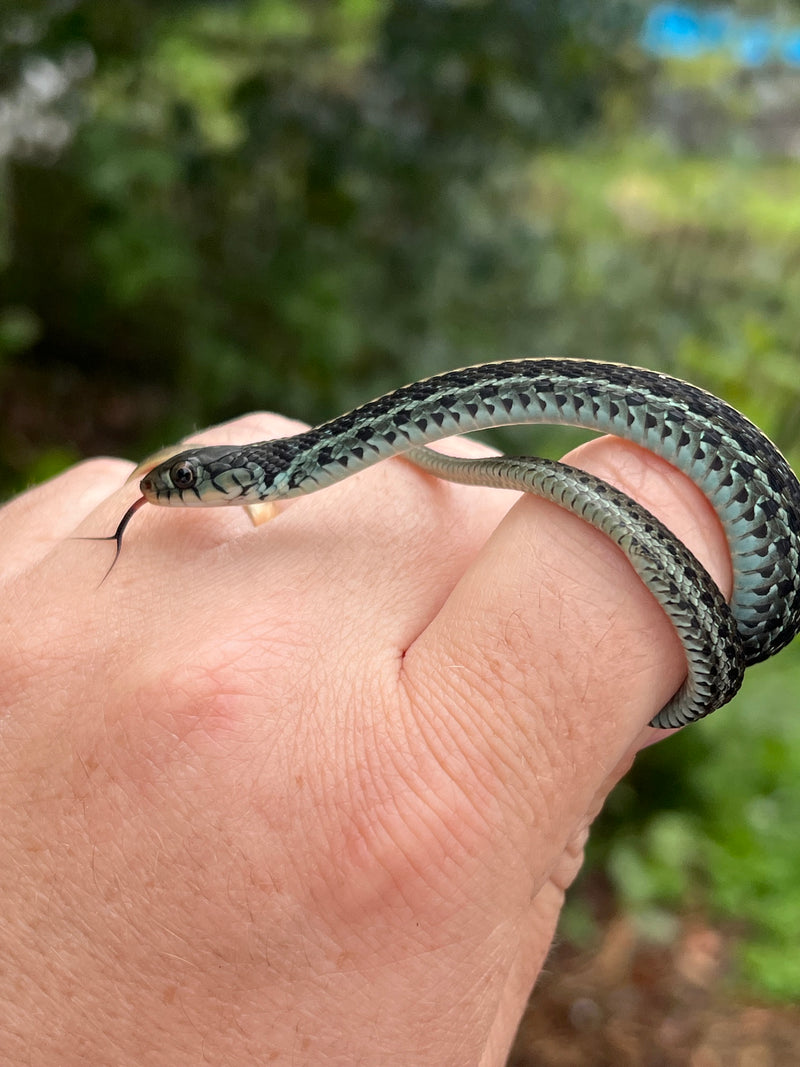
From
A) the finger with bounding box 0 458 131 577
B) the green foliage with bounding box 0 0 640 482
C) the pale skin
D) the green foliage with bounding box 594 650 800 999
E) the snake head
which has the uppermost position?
the green foliage with bounding box 0 0 640 482

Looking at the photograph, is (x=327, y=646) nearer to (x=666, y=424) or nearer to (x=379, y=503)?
(x=379, y=503)

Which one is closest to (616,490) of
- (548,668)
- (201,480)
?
(548,668)

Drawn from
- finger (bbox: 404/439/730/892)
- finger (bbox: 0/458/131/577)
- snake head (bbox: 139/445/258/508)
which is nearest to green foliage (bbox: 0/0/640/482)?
finger (bbox: 0/458/131/577)

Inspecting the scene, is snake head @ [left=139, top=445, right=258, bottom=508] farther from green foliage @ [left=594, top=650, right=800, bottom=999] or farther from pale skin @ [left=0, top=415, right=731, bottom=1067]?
green foliage @ [left=594, top=650, right=800, bottom=999]

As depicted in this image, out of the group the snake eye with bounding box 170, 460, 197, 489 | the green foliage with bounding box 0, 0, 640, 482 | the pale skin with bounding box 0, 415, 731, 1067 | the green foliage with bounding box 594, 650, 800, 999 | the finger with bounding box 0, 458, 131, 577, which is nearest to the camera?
the pale skin with bounding box 0, 415, 731, 1067

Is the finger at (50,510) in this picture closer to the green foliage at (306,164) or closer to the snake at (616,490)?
the snake at (616,490)

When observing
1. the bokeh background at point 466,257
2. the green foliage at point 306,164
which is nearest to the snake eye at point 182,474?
the bokeh background at point 466,257

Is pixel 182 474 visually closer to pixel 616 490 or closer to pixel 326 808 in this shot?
pixel 326 808

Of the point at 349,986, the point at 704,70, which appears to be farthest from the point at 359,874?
the point at 704,70
